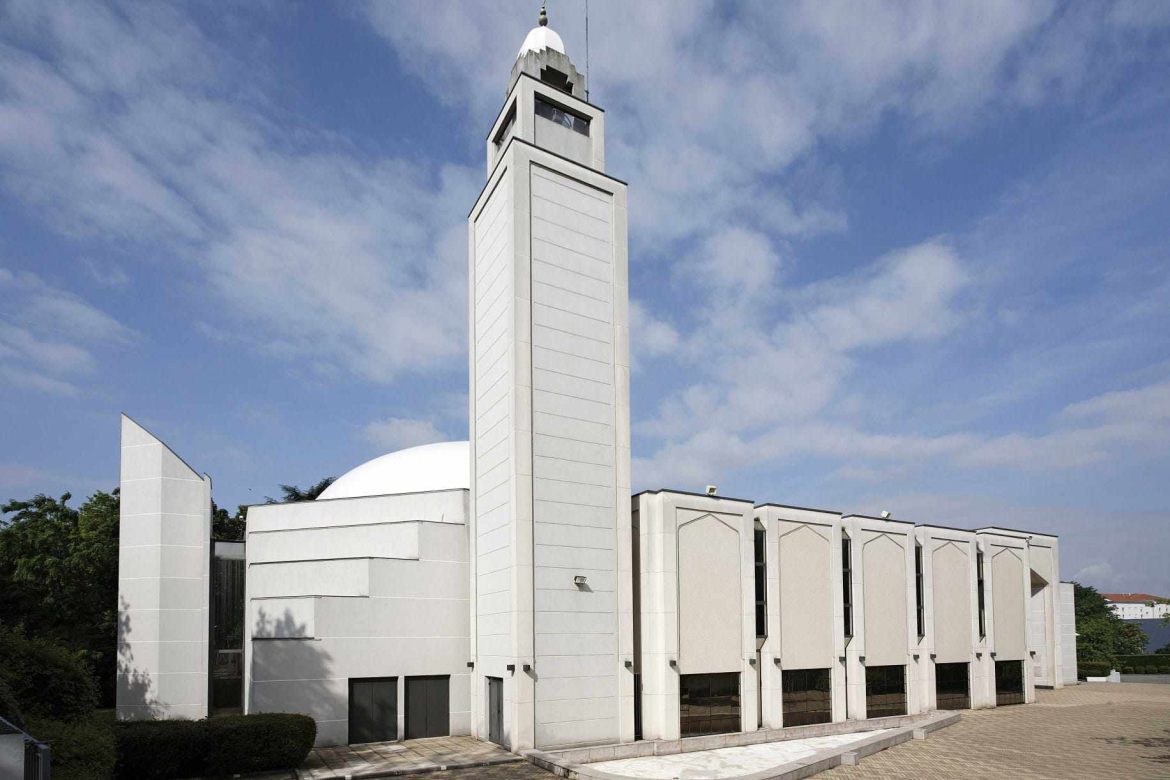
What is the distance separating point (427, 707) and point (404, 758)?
3954 millimetres

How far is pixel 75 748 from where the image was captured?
15125 millimetres

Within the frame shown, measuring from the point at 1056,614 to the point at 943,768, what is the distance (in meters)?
26.9

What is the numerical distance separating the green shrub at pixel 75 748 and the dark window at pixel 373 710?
34.6 feet

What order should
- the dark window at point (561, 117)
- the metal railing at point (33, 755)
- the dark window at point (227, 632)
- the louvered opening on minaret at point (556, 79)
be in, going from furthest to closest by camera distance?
the louvered opening on minaret at point (556, 79) → the dark window at point (561, 117) → the dark window at point (227, 632) → the metal railing at point (33, 755)

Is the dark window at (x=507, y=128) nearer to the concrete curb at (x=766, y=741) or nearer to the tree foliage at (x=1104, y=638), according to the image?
the concrete curb at (x=766, y=741)

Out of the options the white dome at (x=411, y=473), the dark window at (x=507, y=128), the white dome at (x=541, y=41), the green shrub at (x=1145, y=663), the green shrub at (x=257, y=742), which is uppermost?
the white dome at (x=541, y=41)

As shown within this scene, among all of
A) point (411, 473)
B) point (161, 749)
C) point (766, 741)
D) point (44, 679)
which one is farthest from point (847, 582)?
point (44, 679)

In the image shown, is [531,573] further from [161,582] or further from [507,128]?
[507,128]

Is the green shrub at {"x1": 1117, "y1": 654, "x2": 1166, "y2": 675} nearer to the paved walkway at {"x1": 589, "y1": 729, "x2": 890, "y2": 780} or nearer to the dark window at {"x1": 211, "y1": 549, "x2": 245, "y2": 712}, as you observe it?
the paved walkway at {"x1": 589, "y1": 729, "x2": 890, "y2": 780}

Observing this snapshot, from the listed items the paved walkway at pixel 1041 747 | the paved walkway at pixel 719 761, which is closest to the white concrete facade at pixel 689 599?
the paved walkway at pixel 719 761

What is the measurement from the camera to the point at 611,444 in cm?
2788

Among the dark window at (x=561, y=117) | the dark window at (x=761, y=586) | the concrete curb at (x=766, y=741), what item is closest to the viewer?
the concrete curb at (x=766, y=741)

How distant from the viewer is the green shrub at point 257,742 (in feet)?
69.3

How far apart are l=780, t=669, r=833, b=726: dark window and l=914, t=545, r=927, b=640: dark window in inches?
256
